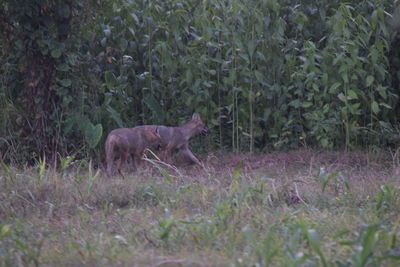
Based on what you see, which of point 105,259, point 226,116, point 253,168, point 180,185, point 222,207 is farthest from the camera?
point 226,116

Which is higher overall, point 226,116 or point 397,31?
point 397,31

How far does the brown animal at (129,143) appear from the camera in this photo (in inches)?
366

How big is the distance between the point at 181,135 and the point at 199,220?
494 cm

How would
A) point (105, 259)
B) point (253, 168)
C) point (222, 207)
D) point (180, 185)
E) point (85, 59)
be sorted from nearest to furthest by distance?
1. point (105, 259)
2. point (222, 207)
3. point (180, 185)
4. point (253, 168)
5. point (85, 59)

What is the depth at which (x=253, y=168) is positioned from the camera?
9219 mm

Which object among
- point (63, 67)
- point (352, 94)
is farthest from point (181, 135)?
point (352, 94)

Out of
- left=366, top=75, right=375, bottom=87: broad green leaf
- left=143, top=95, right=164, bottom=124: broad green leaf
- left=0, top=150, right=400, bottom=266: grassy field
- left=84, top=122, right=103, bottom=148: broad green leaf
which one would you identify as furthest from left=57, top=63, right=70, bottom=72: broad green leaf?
left=366, top=75, right=375, bottom=87: broad green leaf

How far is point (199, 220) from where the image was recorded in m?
5.70

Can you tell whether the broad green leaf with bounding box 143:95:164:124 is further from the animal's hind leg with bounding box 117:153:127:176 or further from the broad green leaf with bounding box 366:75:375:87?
the broad green leaf with bounding box 366:75:375:87

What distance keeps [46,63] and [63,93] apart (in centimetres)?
47

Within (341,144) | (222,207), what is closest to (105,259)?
(222,207)

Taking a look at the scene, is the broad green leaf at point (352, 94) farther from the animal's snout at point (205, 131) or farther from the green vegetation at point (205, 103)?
the animal's snout at point (205, 131)

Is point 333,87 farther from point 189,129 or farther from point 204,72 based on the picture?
point 189,129

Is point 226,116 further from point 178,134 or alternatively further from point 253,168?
point 253,168
